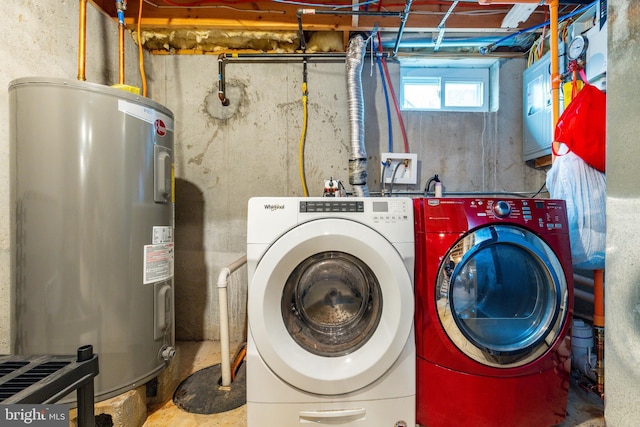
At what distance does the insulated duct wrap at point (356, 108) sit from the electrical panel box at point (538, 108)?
3.62ft

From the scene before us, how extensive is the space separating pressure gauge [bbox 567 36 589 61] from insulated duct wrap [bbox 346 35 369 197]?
110 cm

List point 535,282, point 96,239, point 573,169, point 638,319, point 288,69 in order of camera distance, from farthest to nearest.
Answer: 1. point 288,69
2. point 573,169
3. point 535,282
4. point 96,239
5. point 638,319

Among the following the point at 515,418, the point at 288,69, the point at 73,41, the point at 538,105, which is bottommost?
the point at 515,418

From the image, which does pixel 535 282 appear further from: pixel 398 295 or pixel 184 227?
pixel 184 227

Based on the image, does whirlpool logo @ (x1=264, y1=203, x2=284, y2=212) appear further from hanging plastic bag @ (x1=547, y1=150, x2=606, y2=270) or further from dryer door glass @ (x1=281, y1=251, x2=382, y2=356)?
hanging plastic bag @ (x1=547, y1=150, x2=606, y2=270)

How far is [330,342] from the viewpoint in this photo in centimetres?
105

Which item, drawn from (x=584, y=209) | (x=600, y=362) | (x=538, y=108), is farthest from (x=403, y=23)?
(x=600, y=362)

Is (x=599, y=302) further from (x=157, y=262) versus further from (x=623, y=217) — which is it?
(x=157, y=262)

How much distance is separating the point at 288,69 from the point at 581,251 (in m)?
1.93

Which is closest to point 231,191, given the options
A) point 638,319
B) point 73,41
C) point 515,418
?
point 73,41

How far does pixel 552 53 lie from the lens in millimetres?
1438

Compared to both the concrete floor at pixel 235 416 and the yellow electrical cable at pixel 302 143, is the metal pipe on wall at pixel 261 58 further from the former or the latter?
the concrete floor at pixel 235 416

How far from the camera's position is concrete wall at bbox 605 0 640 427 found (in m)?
0.83

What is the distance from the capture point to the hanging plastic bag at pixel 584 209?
1188 millimetres
